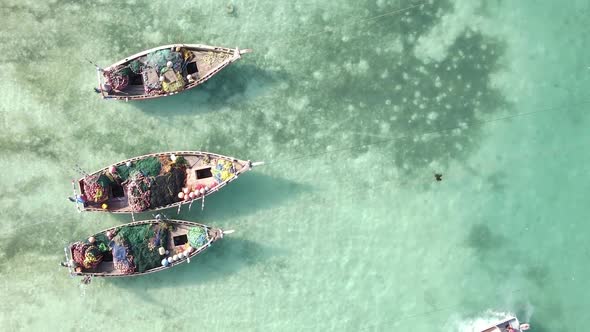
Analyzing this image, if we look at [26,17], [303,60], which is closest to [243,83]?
[303,60]

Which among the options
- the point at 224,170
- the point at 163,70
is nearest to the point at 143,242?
the point at 224,170

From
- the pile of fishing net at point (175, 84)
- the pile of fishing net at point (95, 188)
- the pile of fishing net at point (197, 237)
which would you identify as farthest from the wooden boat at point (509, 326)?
the pile of fishing net at point (95, 188)

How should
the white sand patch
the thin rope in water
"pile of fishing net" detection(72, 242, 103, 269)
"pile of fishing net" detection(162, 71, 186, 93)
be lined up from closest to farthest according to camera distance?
"pile of fishing net" detection(72, 242, 103, 269)
"pile of fishing net" detection(162, 71, 186, 93)
the thin rope in water
the white sand patch

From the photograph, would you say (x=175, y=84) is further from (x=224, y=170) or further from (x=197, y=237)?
(x=197, y=237)

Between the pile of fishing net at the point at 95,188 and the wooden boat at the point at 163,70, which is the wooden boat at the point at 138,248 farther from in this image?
the wooden boat at the point at 163,70

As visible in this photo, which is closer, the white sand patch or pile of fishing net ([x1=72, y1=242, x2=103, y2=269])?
pile of fishing net ([x1=72, y1=242, x2=103, y2=269])

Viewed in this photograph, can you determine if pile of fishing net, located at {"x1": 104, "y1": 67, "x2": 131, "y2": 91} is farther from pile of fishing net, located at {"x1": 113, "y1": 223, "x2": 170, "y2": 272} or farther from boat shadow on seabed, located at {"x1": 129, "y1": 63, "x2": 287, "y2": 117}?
pile of fishing net, located at {"x1": 113, "y1": 223, "x2": 170, "y2": 272}

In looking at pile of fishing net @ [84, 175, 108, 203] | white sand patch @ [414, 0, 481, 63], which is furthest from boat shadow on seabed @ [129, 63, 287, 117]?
white sand patch @ [414, 0, 481, 63]
